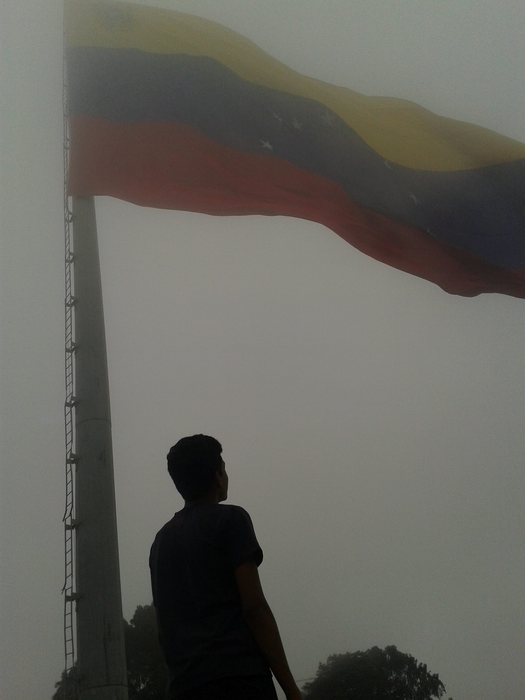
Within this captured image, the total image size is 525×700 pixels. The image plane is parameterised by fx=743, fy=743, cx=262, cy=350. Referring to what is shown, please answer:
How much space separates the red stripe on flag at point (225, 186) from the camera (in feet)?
18.9

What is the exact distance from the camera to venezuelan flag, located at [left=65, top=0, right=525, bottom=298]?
20.0 feet

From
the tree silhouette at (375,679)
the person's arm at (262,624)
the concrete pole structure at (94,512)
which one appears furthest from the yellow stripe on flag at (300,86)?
the tree silhouette at (375,679)

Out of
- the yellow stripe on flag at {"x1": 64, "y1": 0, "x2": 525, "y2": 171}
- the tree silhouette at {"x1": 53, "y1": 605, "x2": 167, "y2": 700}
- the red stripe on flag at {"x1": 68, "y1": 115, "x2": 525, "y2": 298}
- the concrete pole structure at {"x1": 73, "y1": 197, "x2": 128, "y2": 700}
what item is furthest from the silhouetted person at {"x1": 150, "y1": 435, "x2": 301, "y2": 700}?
the tree silhouette at {"x1": 53, "y1": 605, "x2": 167, "y2": 700}

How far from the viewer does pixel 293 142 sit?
7.25 metres

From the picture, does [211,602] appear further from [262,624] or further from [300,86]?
[300,86]

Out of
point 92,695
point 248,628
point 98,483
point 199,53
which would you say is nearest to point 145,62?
point 199,53

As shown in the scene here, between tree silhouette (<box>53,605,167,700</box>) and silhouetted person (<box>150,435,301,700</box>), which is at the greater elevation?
→ tree silhouette (<box>53,605,167,700</box>)

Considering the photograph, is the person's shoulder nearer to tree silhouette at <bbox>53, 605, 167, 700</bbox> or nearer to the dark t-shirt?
the dark t-shirt

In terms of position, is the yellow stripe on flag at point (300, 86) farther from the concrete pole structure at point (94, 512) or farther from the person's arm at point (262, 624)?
the person's arm at point (262, 624)

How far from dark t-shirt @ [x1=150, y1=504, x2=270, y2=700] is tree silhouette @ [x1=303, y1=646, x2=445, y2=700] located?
106 feet

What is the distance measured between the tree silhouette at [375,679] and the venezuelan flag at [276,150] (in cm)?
2798

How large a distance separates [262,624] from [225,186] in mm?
4786

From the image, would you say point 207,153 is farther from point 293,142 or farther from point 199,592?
point 199,592

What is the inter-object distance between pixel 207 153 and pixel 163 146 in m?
0.42
